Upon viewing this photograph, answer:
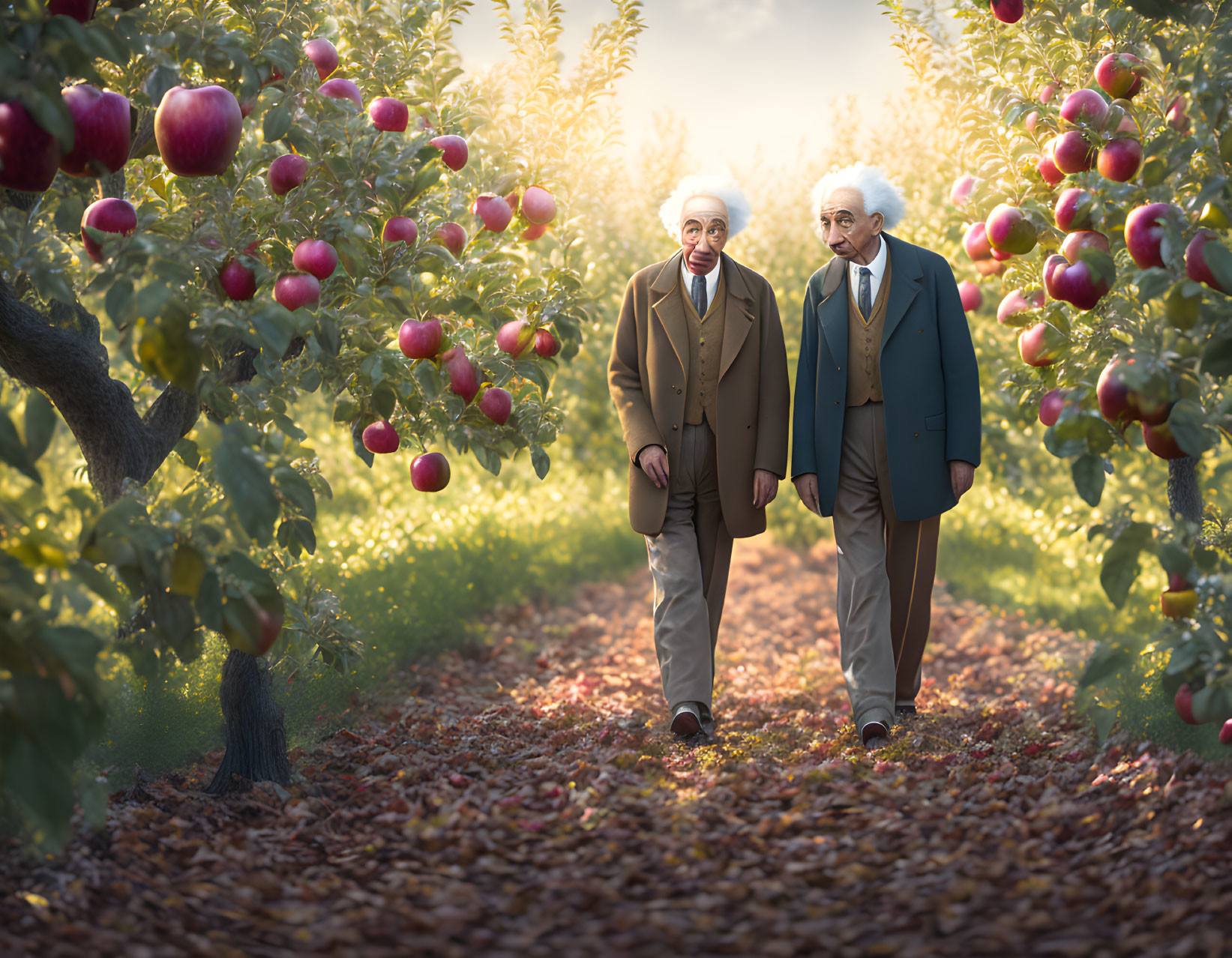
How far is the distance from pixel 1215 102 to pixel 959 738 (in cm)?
222

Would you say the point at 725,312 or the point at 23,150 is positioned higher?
the point at 725,312

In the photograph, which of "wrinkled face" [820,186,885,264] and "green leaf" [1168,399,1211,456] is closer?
"green leaf" [1168,399,1211,456]

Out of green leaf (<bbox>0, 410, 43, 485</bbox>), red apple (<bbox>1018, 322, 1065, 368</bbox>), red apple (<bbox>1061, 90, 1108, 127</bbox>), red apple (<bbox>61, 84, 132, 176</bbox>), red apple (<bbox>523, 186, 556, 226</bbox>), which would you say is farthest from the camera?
red apple (<bbox>523, 186, 556, 226</bbox>)

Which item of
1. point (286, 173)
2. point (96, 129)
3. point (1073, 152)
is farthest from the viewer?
point (1073, 152)

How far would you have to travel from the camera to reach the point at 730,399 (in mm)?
3527

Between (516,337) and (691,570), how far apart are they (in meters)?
1.08

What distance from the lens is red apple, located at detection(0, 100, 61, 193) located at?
6.73 ft

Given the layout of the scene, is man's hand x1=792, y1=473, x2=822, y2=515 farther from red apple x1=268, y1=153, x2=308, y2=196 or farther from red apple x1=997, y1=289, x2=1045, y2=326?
red apple x1=268, y1=153, x2=308, y2=196

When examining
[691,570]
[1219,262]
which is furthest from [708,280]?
[1219,262]

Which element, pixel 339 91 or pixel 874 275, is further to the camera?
pixel 874 275

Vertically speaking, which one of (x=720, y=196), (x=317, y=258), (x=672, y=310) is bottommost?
(x=317, y=258)

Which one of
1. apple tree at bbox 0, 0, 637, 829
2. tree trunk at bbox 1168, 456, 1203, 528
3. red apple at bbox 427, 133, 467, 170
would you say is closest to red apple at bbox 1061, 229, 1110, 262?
tree trunk at bbox 1168, 456, 1203, 528

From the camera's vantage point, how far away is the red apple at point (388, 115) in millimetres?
2939

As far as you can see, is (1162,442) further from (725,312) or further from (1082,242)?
(725,312)
